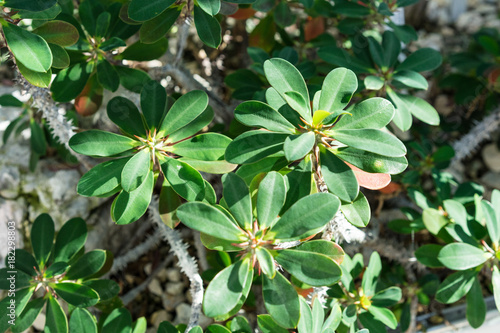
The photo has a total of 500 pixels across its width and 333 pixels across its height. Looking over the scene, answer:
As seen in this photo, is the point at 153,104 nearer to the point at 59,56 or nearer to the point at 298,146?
the point at 59,56

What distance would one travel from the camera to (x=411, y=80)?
1368 mm

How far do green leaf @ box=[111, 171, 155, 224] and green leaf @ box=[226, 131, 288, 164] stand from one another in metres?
0.25

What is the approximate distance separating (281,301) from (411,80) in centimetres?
81

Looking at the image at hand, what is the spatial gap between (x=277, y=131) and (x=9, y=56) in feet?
2.63

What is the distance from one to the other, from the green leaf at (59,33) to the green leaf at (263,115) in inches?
22.6

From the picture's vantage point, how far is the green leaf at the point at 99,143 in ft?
3.60

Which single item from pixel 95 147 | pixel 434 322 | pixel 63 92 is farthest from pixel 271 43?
pixel 434 322

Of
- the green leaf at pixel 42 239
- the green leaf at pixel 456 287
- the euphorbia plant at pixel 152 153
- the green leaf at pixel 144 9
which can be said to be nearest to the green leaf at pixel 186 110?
the euphorbia plant at pixel 152 153

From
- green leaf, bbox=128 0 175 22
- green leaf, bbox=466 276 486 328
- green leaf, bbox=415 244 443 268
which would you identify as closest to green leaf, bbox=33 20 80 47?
green leaf, bbox=128 0 175 22

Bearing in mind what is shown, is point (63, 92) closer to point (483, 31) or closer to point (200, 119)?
point (200, 119)

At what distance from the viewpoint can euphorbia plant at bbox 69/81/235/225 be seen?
1.08m

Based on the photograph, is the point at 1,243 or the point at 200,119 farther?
the point at 1,243

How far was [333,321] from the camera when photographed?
120 cm

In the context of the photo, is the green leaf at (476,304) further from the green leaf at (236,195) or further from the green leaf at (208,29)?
the green leaf at (208,29)
